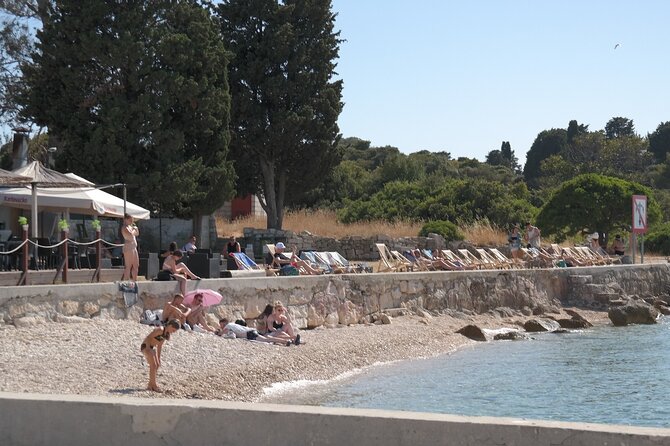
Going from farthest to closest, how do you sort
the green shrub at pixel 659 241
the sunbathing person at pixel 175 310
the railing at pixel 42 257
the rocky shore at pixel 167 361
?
1. the green shrub at pixel 659 241
2. the railing at pixel 42 257
3. the sunbathing person at pixel 175 310
4. the rocky shore at pixel 167 361

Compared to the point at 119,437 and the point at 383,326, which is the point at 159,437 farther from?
the point at 383,326

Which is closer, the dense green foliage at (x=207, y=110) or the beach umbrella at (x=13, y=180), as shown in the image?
the beach umbrella at (x=13, y=180)

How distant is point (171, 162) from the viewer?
81.6ft

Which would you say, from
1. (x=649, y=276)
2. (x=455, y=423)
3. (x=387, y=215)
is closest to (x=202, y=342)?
(x=455, y=423)

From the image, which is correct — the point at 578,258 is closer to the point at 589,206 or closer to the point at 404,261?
the point at 589,206

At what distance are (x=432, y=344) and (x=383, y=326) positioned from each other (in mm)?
1279

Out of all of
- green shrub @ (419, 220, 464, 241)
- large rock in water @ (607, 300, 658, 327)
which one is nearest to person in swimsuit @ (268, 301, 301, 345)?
large rock in water @ (607, 300, 658, 327)

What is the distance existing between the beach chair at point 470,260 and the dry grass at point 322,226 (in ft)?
15.8

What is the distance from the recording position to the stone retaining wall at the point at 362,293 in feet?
43.9

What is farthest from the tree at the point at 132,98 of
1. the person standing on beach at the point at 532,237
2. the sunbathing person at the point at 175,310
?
the sunbathing person at the point at 175,310

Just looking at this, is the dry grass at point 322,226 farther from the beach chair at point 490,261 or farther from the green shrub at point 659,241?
the green shrub at point 659,241

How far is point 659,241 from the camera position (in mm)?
42562

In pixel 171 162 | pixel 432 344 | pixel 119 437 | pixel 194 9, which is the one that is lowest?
pixel 432 344

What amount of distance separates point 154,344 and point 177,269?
476 centimetres
